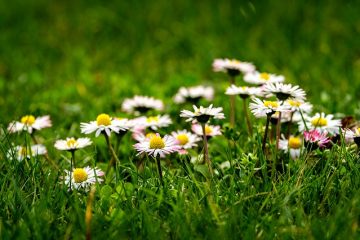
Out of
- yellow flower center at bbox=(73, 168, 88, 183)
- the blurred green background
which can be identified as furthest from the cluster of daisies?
the blurred green background

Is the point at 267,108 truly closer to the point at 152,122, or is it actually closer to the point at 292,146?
the point at 292,146

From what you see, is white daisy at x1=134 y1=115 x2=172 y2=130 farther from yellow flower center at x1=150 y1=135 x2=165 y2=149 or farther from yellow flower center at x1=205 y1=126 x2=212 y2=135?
yellow flower center at x1=150 y1=135 x2=165 y2=149

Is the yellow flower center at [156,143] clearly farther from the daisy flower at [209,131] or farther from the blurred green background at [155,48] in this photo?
the blurred green background at [155,48]

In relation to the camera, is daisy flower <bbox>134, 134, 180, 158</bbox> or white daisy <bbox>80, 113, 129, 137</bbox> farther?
white daisy <bbox>80, 113, 129, 137</bbox>

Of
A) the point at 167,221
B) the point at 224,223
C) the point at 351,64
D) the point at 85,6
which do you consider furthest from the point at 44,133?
the point at 85,6

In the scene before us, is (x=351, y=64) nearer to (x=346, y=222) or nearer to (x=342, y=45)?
(x=342, y=45)

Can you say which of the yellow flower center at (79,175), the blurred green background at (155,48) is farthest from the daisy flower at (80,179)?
the blurred green background at (155,48)
